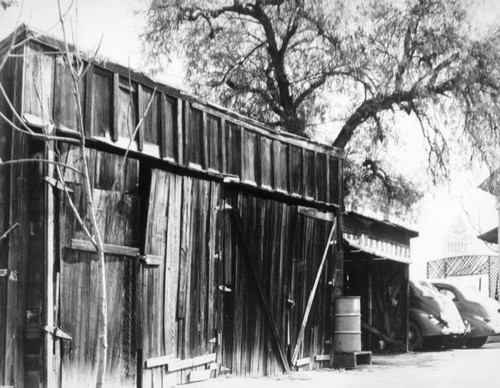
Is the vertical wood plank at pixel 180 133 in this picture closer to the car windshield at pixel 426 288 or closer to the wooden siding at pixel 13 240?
the wooden siding at pixel 13 240

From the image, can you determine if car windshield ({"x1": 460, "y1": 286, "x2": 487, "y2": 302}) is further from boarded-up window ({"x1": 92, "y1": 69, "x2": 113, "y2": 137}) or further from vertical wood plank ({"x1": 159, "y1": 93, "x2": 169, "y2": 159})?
boarded-up window ({"x1": 92, "y1": 69, "x2": 113, "y2": 137})

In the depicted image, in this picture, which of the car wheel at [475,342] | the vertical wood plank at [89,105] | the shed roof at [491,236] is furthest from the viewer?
the shed roof at [491,236]

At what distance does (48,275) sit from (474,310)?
49.6ft

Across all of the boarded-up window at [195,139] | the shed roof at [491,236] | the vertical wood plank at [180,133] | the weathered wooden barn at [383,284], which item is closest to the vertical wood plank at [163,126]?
the vertical wood plank at [180,133]

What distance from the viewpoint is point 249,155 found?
1444 cm

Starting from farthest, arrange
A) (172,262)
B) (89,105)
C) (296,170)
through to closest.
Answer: (296,170) < (172,262) < (89,105)

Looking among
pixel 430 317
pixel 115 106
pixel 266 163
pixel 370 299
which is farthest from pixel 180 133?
pixel 430 317

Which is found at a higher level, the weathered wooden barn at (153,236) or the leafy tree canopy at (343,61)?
the leafy tree canopy at (343,61)

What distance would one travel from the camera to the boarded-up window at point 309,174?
1620 cm

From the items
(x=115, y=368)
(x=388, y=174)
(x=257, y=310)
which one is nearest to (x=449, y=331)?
(x=388, y=174)

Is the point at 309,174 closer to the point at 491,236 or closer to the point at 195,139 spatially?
the point at 195,139

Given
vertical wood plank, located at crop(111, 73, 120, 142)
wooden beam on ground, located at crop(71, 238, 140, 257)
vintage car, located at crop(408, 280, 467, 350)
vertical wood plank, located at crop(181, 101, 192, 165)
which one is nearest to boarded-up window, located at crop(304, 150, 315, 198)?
vertical wood plank, located at crop(181, 101, 192, 165)

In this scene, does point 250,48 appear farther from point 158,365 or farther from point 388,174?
point 158,365

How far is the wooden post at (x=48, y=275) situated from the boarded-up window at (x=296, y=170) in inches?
263
